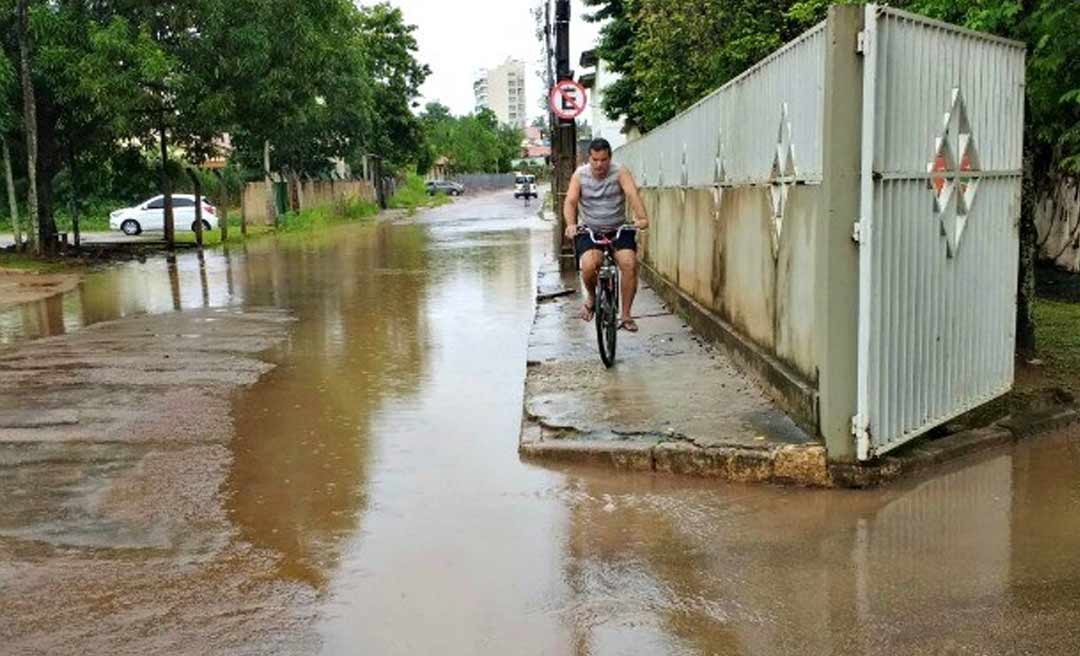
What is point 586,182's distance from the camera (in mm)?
8633

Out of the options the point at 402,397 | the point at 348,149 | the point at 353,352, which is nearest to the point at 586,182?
the point at 402,397

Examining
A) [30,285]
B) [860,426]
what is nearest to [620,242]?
[860,426]

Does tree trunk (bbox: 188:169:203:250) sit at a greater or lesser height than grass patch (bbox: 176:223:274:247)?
greater

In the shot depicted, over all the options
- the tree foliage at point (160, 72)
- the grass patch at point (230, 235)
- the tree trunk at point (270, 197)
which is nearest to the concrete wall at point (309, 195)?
the tree trunk at point (270, 197)

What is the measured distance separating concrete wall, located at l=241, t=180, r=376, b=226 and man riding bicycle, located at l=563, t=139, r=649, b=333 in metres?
30.2

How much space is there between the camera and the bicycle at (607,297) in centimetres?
823

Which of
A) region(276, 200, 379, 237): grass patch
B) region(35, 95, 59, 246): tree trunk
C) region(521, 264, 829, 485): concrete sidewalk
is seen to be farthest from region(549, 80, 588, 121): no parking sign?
region(276, 200, 379, 237): grass patch

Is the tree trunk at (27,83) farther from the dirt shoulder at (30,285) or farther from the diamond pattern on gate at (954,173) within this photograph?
the diamond pattern on gate at (954,173)

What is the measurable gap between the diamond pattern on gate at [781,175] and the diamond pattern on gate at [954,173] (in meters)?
→ 0.88

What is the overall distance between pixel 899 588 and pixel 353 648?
214 centimetres

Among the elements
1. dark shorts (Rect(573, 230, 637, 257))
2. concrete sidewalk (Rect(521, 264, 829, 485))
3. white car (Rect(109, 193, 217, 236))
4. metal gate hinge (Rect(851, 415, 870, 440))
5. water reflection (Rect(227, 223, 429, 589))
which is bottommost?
water reflection (Rect(227, 223, 429, 589))

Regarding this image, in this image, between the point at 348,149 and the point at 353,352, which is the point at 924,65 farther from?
the point at 348,149

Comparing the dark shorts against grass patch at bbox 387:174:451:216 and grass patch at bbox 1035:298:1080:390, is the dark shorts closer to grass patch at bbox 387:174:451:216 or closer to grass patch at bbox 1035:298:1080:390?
grass patch at bbox 1035:298:1080:390

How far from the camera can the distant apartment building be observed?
614ft
